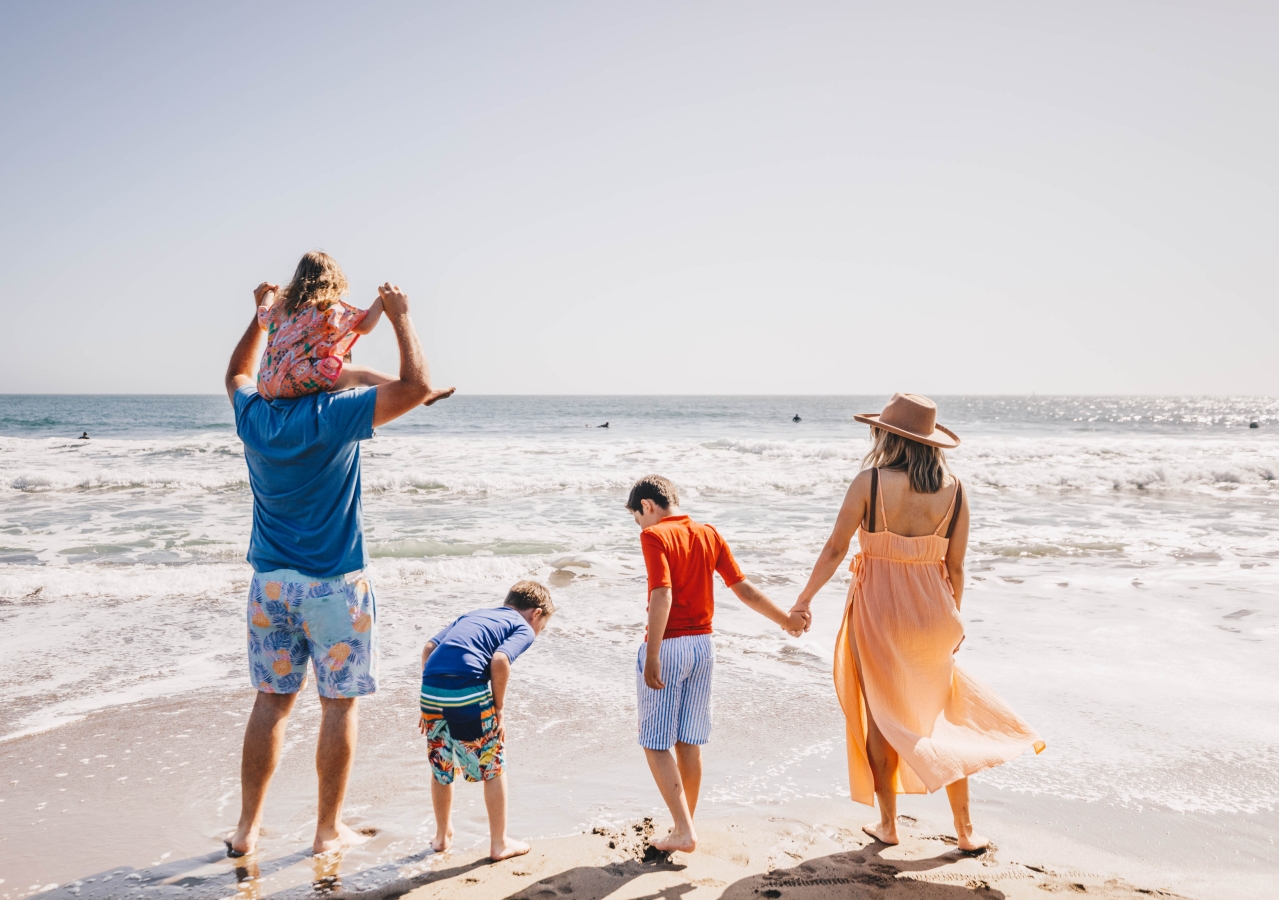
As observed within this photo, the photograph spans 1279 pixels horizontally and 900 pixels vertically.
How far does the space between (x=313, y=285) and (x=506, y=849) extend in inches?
90.8

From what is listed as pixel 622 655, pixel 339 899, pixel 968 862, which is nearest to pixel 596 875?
pixel 339 899

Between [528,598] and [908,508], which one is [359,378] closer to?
[528,598]

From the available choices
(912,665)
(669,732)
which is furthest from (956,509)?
(669,732)

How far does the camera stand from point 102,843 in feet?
10.0

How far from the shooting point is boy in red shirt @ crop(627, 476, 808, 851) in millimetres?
2926

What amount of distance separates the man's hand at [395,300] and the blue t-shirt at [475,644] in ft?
3.97

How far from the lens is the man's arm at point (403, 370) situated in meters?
2.63

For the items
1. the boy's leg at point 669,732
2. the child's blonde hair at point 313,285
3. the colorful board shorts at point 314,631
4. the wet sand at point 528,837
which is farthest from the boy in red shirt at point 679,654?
the child's blonde hair at point 313,285

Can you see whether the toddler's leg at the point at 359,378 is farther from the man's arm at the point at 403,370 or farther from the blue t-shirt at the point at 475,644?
the blue t-shirt at the point at 475,644

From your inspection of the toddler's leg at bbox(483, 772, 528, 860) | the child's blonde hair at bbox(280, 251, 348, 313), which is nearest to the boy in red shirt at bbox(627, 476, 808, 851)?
the toddler's leg at bbox(483, 772, 528, 860)

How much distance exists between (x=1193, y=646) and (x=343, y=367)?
21.1ft

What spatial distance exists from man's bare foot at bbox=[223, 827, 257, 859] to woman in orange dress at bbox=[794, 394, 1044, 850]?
7.91ft

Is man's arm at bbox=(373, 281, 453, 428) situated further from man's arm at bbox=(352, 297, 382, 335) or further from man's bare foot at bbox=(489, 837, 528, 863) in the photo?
man's bare foot at bbox=(489, 837, 528, 863)

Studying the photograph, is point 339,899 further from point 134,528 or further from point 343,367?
point 134,528
